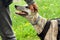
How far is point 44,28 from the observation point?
5.55 metres

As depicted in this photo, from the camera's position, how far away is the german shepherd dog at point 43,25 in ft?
17.7

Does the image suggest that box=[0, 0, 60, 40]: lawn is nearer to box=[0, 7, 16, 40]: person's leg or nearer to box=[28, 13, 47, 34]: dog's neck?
box=[28, 13, 47, 34]: dog's neck

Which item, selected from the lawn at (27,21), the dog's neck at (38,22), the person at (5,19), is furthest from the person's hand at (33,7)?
the lawn at (27,21)

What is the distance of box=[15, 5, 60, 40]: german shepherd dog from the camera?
5398 mm

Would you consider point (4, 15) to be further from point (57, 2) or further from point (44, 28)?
point (57, 2)

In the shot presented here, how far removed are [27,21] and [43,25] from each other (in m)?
2.28

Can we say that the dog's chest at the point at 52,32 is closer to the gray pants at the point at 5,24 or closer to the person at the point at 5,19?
the person at the point at 5,19

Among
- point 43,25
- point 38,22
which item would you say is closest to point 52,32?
point 43,25

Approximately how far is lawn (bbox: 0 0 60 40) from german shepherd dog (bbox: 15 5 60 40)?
52.0 inches

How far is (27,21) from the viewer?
7.84 meters

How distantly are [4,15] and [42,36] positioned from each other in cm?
88

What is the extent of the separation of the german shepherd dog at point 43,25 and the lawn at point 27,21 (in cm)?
132

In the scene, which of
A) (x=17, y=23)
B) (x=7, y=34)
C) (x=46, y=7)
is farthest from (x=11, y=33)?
(x=46, y=7)

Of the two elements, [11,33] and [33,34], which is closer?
[11,33]
